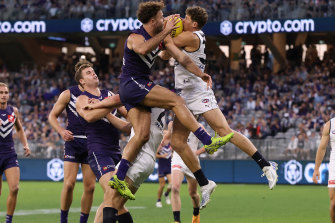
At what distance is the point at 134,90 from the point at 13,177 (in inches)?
186

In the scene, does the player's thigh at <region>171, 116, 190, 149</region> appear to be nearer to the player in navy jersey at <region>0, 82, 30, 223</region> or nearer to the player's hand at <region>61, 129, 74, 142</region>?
the player's hand at <region>61, 129, 74, 142</region>

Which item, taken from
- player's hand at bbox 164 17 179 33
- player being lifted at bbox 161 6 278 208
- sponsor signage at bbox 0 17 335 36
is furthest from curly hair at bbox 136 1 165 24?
sponsor signage at bbox 0 17 335 36

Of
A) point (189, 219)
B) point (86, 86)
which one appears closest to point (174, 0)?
point (189, 219)

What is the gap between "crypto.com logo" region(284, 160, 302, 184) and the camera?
29281mm

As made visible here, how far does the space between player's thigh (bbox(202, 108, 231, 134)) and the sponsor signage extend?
24.8 meters

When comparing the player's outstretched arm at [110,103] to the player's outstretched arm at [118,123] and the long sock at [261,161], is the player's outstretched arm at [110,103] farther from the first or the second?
the long sock at [261,161]

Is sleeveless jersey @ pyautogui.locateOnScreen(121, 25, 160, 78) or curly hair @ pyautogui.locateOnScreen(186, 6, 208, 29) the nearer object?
sleeveless jersey @ pyautogui.locateOnScreen(121, 25, 160, 78)

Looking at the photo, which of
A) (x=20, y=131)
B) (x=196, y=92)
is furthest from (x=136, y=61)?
(x=20, y=131)

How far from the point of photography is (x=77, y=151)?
12609 mm

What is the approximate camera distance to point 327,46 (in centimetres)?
4003

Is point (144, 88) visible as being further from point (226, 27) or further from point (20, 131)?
point (226, 27)

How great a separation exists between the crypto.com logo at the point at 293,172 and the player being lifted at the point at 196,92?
60.1ft

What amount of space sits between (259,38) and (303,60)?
3.12 metres

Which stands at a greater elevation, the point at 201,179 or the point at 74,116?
the point at 74,116
